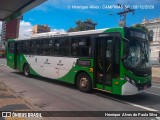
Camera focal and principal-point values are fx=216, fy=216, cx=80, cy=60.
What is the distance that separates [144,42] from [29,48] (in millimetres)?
8362

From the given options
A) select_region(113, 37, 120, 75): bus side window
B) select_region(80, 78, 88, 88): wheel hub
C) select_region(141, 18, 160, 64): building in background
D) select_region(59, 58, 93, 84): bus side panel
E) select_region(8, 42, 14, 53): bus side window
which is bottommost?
select_region(80, 78, 88, 88): wheel hub

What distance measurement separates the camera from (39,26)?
85438mm

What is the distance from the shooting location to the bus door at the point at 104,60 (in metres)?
9.00

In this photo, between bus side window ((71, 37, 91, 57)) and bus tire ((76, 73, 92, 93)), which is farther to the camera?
bus side window ((71, 37, 91, 57))

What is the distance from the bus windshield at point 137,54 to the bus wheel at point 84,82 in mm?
2228

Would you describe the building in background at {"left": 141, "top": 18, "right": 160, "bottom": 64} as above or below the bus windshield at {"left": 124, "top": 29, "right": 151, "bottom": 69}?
above

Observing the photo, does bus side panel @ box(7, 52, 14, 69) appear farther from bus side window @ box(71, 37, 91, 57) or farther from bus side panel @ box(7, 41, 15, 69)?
bus side window @ box(71, 37, 91, 57)

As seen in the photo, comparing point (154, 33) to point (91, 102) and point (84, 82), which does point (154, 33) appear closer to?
point (84, 82)

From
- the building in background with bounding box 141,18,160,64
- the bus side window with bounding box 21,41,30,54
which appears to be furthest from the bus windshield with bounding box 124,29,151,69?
the building in background with bounding box 141,18,160,64

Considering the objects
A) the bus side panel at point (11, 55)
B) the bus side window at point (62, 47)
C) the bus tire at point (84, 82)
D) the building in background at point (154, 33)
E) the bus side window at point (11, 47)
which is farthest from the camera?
the building in background at point (154, 33)

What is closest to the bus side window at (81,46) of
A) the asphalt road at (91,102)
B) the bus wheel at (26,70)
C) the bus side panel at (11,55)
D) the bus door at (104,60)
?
the bus door at (104,60)

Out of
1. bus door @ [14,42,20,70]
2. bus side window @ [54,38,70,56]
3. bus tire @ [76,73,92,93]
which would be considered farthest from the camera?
bus door @ [14,42,20,70]

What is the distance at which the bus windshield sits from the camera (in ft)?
28.2

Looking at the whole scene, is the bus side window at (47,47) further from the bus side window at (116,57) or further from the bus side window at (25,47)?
the bus side window at (116,57)
